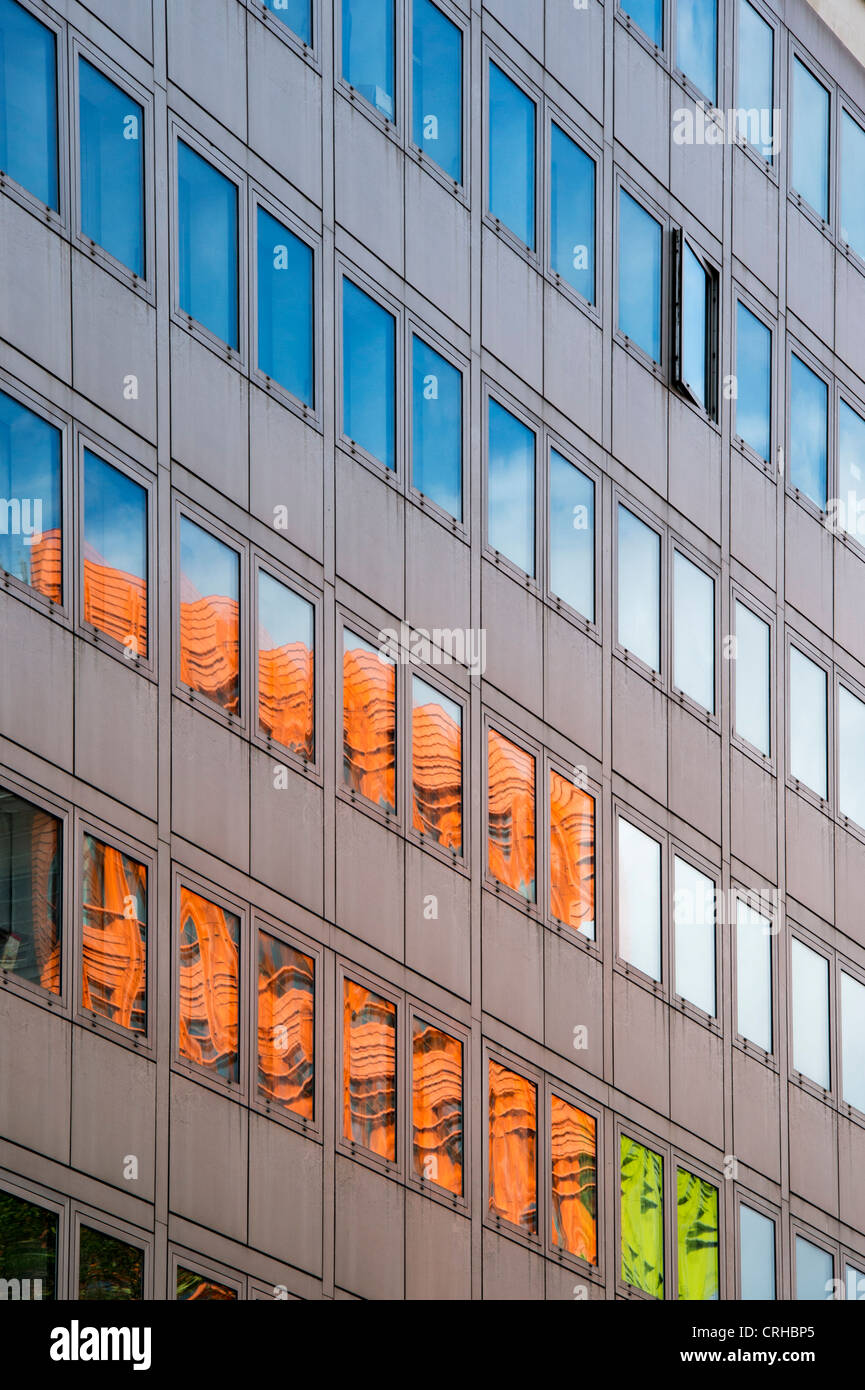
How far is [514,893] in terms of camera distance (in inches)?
1102

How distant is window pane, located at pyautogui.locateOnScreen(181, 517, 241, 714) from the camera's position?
24141 mm

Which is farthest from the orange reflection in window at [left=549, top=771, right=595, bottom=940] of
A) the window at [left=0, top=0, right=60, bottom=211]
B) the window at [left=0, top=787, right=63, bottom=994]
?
the window at [left=0, top=0, right=60, bottom=211]

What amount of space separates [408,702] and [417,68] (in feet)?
25.4

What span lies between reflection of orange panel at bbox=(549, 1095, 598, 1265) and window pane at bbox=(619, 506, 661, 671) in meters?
6.27

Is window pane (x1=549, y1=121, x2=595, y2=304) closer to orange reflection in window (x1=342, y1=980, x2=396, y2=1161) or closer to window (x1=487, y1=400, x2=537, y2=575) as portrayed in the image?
window (x1=487, y1=400, x2=537, y2=575)

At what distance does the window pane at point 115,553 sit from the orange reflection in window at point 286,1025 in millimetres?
3736

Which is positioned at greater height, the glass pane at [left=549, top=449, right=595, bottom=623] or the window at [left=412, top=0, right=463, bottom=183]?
the window at [left=412, top=0, right=463, bottom=183]

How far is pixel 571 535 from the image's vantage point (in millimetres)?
29703

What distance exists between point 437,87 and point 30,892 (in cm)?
1182

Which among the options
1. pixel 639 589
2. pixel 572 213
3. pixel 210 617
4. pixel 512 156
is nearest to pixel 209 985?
pixel 210 617

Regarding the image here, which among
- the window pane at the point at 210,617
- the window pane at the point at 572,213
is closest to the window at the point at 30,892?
the window pane at the point at 210,617

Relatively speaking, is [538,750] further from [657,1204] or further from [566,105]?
[566,105]

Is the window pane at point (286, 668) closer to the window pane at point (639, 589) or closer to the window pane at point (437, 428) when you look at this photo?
the window pane at point (437, 428)
